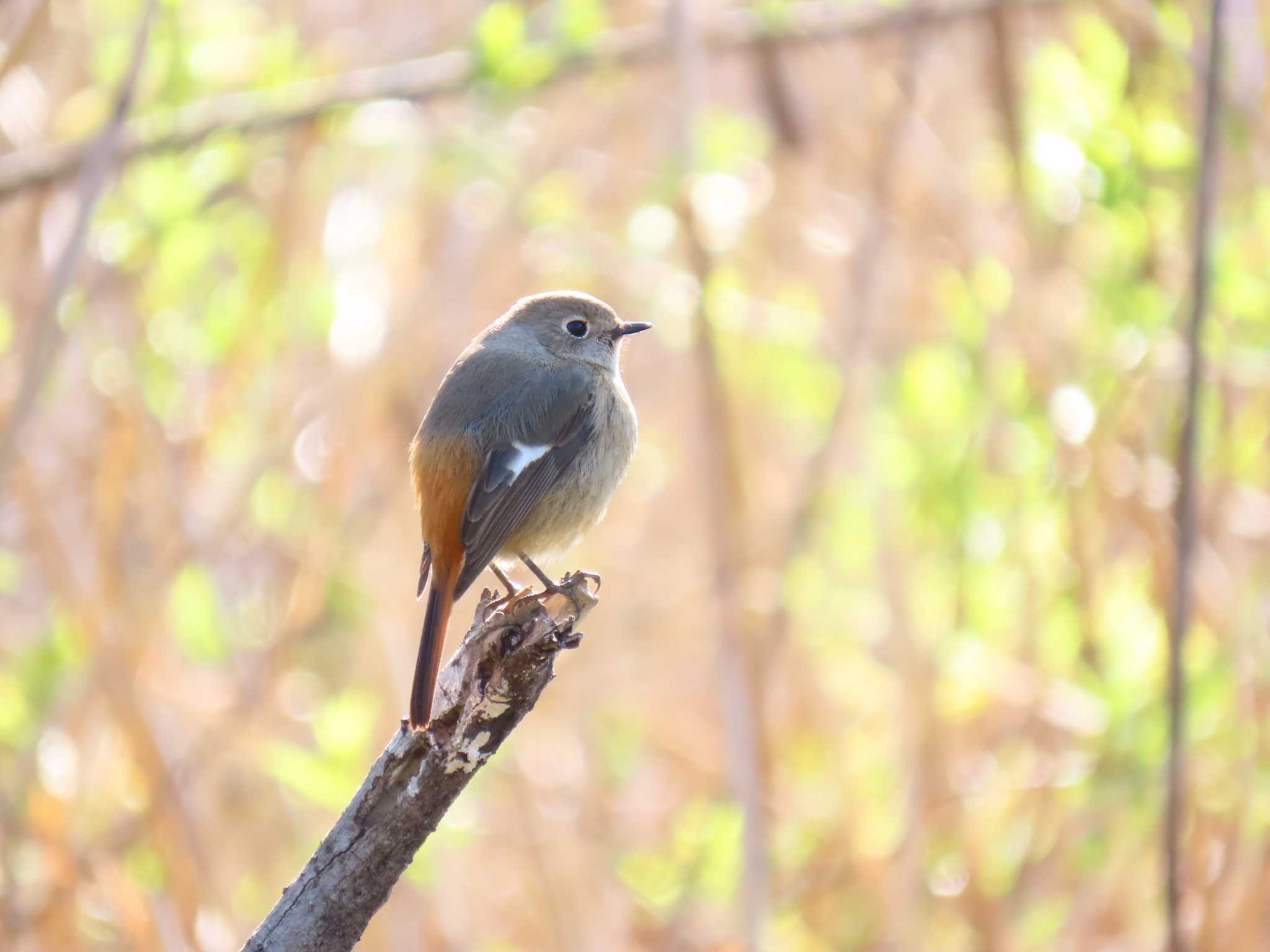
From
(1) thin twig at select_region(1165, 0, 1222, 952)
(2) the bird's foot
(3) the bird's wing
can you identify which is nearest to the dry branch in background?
(2) the bird's foot

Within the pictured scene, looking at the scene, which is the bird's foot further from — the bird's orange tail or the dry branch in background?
the dry branch in background

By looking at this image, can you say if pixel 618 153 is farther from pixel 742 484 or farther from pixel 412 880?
pixel 412 880

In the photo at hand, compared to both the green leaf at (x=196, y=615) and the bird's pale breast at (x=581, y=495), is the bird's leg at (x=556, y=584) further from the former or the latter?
the green leaf at (x=196, y=615)

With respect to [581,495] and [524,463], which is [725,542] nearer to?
[581,495]

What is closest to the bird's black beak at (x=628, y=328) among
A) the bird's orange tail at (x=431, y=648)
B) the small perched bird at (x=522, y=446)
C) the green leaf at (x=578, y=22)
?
the small perched bird at (x=522, y=446)

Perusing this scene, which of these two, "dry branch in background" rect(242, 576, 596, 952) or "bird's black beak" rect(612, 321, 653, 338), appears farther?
"bird's black beak" rect(612, 321, 653, 338)

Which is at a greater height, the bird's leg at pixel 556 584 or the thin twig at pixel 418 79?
the thin twig at pixel 418 79

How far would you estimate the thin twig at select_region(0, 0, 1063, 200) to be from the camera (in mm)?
3551

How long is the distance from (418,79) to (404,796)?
7.75 feet

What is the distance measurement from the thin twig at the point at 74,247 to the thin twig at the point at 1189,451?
1.99 m

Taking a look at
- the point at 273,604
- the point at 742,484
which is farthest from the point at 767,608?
the point at 273,604

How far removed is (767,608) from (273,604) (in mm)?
1612

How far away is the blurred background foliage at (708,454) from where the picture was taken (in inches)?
135

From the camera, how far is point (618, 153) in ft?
16.0
